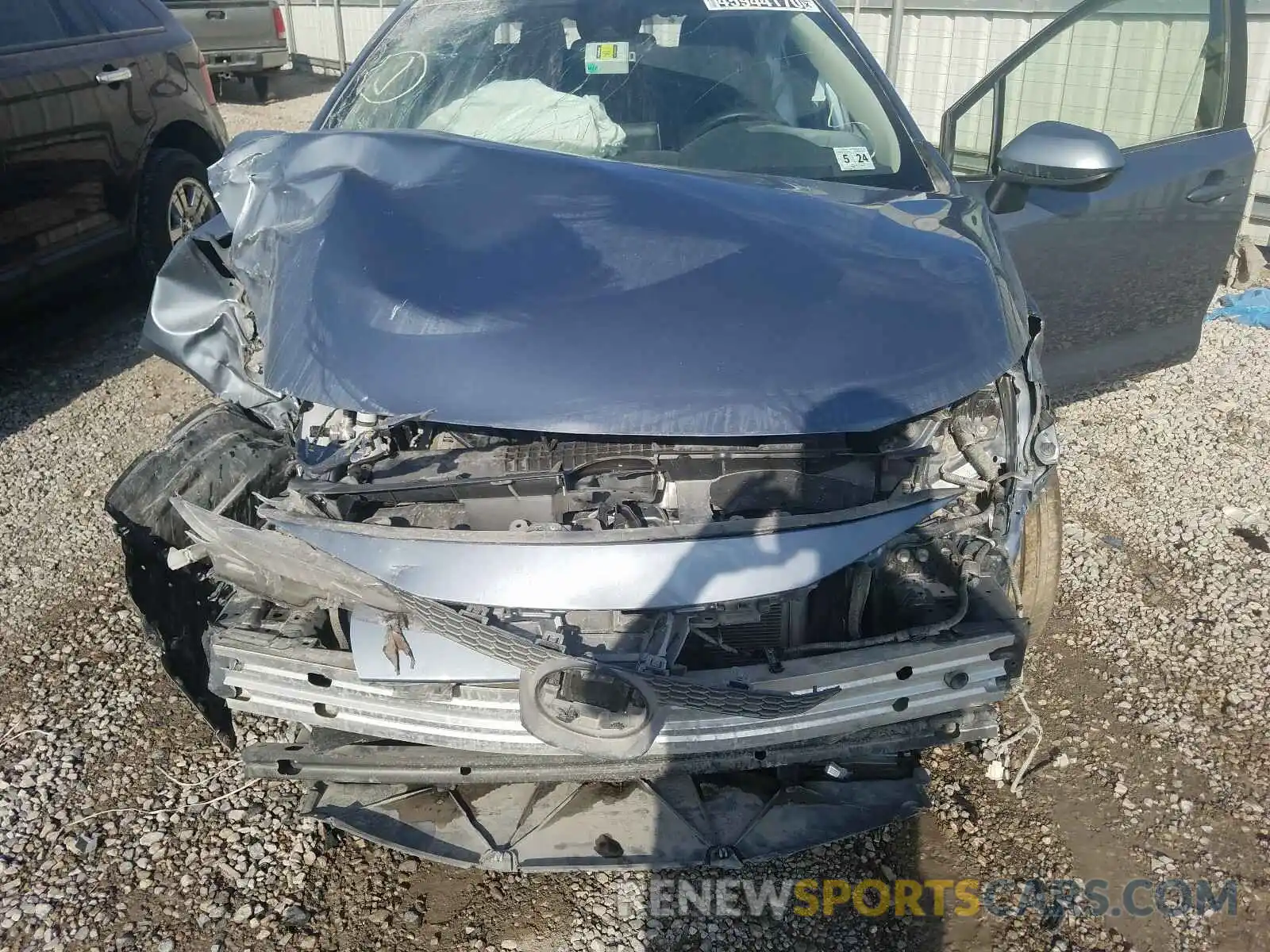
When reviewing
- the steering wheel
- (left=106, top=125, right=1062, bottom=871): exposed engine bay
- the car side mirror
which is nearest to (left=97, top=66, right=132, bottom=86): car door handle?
(left=106, top=125, right=1062, bottom=871): exposed engine bay

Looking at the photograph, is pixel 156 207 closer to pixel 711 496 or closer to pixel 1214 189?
pixel 711 496

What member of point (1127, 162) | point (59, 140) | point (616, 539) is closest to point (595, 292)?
point (616, 539)

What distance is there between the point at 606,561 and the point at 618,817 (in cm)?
68

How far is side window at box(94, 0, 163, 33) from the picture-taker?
5098 millimetres

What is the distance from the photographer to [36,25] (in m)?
4.64

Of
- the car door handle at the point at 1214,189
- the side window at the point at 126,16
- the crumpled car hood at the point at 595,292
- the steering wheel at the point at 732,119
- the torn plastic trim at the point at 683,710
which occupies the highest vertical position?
the side window at the point at 126,16

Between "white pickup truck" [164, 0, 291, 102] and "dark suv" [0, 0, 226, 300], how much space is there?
674 centimetres

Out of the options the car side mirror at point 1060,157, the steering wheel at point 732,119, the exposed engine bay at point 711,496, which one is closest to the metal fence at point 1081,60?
the car side mirror at point 1060,157

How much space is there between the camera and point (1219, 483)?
12.5 ft

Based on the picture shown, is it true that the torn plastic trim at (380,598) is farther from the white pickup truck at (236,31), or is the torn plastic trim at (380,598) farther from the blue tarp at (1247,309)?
the white pickup truck at (236,31)

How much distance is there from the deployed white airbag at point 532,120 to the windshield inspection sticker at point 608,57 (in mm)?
128

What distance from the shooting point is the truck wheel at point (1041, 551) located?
271 centimetres

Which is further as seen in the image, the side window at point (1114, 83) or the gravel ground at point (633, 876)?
the side window at point (1114, 83)

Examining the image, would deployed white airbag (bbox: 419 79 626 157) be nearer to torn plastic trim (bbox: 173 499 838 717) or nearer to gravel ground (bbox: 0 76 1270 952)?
torn plastic trim (bbox: 173 499 838 717)
